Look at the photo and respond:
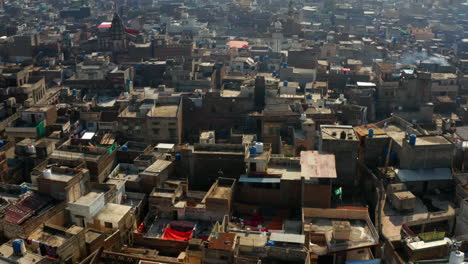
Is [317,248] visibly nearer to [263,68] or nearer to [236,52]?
[263,68]

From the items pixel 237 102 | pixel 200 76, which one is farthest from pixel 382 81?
pixel 200 76

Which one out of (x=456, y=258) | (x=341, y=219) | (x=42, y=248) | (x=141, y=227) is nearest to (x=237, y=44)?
(x=141, y=227)

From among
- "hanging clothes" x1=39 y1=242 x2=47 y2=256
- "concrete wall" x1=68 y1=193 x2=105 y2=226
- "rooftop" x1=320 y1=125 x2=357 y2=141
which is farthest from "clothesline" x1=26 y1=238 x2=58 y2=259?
"rooftop" x1=320 y1=125 x2=357 y2=141

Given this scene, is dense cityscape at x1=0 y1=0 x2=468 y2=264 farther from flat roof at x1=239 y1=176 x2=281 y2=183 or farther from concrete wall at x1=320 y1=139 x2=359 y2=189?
flat roof at x1=239 y1=176 x2=281 y2=183

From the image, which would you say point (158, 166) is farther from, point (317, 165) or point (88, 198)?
point (317, 165)

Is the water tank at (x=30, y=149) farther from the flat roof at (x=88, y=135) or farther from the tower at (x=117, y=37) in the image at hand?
the tower at (x=117, y=37)

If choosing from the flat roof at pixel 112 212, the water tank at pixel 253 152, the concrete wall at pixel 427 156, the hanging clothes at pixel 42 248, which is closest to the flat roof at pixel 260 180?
the water tank at pixel 253 152

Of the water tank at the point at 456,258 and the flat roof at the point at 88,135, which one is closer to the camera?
the water tank at the point at 456,258
